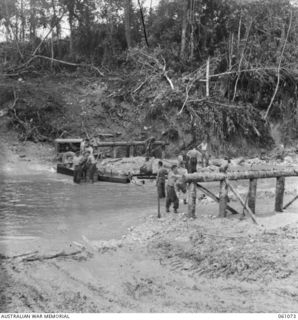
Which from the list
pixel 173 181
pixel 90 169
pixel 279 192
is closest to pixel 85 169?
pixel 90 169

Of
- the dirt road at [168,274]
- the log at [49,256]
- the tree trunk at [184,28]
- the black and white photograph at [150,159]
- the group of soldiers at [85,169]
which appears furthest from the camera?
the tree trunk at [184,28]

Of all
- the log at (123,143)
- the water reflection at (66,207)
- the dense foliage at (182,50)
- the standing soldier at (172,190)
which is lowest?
the water reflection at (66,207)

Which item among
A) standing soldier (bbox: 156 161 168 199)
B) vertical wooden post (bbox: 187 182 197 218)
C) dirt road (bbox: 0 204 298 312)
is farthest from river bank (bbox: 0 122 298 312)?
standing soldier (bbox: 156 161 168 199)

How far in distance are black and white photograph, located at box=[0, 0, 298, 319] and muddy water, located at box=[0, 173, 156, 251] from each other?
7cm

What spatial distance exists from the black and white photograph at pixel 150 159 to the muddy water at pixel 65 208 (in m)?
0.07

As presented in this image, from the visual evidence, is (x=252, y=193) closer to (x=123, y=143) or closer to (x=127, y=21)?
(x=123, y=143)

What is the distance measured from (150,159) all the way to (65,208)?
275 inches

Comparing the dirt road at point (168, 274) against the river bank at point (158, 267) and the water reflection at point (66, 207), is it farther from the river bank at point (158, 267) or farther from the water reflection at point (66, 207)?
the water reflection at point (66, 207)

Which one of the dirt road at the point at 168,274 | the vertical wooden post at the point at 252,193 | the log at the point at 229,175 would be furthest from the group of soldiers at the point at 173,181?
the dirt road at the point at 168,274

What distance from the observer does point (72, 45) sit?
31.4 metres

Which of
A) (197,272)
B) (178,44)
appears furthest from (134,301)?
(178,44)

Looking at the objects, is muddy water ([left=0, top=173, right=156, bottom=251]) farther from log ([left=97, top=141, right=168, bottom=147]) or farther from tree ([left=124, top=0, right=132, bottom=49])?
tree ([left=124, top=0, right=132, bottom=49])

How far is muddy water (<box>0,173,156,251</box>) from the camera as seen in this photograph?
10625 mm

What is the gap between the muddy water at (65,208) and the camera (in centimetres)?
1062
